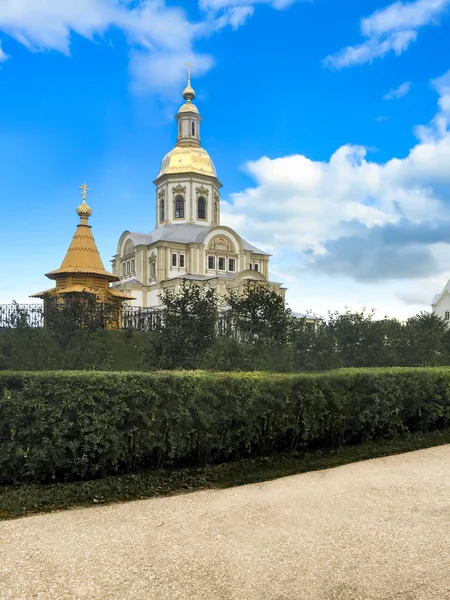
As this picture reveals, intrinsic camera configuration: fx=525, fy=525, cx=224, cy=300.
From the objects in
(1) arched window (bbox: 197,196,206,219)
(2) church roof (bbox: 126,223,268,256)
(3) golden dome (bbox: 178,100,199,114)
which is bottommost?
(2) church roof (bbox: 126,223,268,256)

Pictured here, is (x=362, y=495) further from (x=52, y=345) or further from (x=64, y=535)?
(x=52, y=345)

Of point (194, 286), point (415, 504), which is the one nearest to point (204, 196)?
point (194, 286)

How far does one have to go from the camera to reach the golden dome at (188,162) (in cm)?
5375

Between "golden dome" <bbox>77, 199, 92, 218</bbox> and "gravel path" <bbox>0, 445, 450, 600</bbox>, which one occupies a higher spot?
"golden dome" <bbox>77, 199, 92, 218</bbox>

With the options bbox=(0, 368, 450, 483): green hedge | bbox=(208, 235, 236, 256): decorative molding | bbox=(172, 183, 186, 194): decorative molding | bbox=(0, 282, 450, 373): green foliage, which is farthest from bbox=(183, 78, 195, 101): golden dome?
bbox=(0, 368, 450, 483): green hedge

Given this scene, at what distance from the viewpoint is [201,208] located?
180 ft

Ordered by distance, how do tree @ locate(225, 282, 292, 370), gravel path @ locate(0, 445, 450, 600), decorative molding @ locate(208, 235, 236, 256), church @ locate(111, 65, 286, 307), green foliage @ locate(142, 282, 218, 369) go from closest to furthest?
gravel path @ locate(0, 445, 450, 600), green foliage @ locate(142, 282, 218, 369), tree @ locate(225, 282, 292, 370), church @ locate(111, 65, 286, 307), decorative molding @ locate(208, 235, 236, 256)

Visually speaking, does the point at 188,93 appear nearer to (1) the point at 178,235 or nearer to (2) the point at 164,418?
(1) the point at 178,235

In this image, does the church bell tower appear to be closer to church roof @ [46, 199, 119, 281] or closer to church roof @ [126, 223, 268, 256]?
church roof @ [126, 223, 268, 256]

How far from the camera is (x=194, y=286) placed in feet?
50.5

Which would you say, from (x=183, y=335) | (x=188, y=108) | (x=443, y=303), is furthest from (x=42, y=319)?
(x=443, y=303)

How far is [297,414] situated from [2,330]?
955 cm

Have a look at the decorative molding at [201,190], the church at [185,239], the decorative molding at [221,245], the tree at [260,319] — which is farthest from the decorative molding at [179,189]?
the tree at [260,319]

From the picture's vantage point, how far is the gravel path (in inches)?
175
